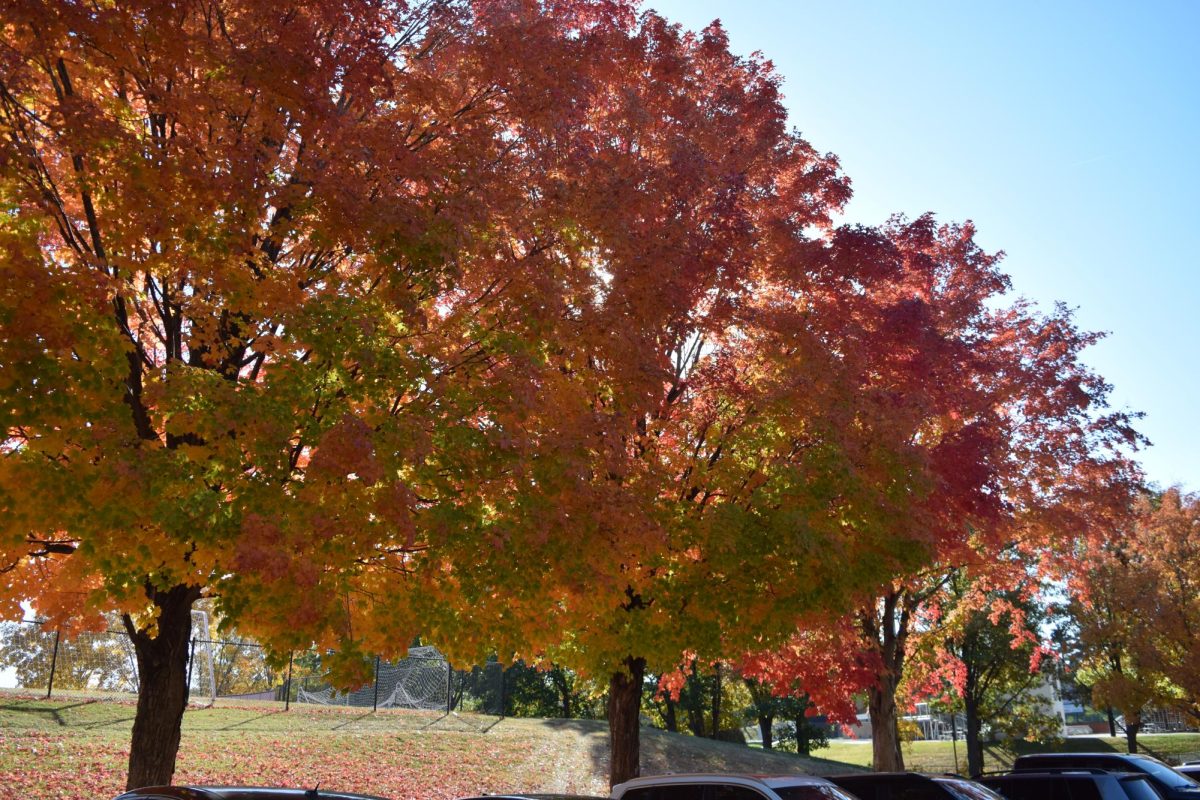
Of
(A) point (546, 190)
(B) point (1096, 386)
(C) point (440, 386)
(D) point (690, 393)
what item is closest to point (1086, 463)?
(B) point (1096, 386)

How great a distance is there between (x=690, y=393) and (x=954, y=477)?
606 centimetres

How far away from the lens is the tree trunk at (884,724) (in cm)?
2056

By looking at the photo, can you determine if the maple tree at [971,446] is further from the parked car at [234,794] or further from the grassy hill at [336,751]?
the parked car at [234,794]

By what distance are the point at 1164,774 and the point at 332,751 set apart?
49.2 feet

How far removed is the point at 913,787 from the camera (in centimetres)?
1098

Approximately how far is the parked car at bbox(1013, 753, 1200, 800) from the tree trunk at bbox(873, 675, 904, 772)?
7.19 meters

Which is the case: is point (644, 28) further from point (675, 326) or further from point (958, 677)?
point (958, 677)

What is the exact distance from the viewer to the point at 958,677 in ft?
84.1

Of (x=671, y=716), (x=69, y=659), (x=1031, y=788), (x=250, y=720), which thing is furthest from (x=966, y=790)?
(x=671, y=716)

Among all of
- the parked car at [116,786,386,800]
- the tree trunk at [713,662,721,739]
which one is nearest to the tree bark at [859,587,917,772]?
the parked car at [116,786,386,800]

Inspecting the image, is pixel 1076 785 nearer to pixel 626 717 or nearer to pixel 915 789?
pixel 915 789

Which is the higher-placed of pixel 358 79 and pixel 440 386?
pixel 358 79

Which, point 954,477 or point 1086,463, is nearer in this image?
point 954,477

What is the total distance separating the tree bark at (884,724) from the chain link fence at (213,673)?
9.35 m
